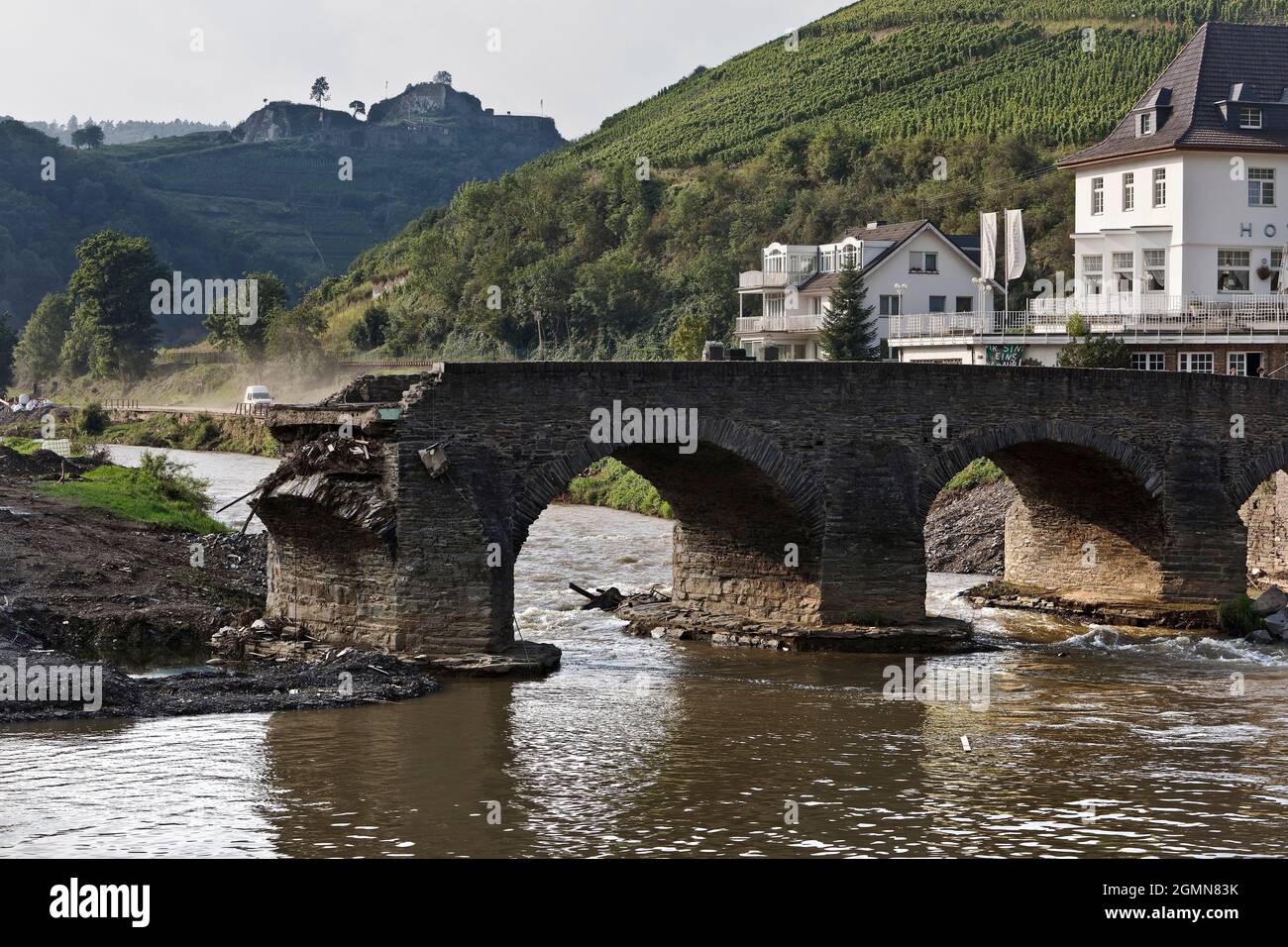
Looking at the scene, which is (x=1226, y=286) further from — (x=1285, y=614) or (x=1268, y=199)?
(x=1285, y=614)

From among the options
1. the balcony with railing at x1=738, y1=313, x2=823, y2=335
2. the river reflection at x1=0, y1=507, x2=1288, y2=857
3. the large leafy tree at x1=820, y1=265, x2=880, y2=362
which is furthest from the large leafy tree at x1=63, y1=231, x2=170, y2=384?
the river reflection at x1=0, y1=507, x2=1288, y2=857

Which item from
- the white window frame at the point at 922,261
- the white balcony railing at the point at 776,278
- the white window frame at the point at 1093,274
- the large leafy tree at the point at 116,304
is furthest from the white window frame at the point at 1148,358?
the large leafy tree at the point at 116,304

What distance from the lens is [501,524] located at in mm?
26594

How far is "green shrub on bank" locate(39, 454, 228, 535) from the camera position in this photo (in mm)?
37125

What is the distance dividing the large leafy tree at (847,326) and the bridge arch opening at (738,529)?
26.7 metres

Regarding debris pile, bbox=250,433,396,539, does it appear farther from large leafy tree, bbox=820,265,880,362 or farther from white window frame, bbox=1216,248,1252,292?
large leafy tree, bbox=820,265,880,362

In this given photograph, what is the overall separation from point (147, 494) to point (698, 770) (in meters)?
22.7

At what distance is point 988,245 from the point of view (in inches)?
2327

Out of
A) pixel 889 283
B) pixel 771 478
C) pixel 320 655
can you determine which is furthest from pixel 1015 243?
pixel 320 655

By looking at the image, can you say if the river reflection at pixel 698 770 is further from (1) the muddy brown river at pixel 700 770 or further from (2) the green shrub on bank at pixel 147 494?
(2) the green shrub on bank at pixel 147 494

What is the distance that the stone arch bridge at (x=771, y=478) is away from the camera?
86.4 feet
